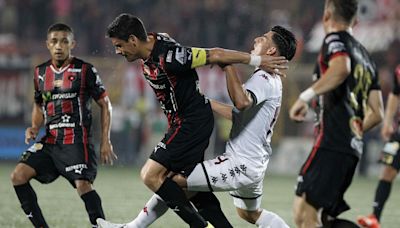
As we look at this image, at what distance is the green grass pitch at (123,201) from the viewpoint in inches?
356

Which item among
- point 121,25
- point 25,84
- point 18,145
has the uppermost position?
point 121,25

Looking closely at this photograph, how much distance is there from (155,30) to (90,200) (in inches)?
543

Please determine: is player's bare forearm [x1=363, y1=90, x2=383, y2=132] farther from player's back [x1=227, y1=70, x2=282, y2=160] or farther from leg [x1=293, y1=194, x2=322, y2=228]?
player's back [x1=227, y1=70, x2=282, y2=160]

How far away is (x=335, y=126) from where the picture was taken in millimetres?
5645

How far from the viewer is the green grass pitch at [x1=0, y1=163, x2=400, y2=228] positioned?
9.05m

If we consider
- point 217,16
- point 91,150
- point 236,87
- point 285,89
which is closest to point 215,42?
point 217,16

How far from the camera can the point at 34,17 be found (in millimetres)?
20734

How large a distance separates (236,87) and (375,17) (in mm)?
15260

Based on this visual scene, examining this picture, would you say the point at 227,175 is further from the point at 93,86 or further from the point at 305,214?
the point at 93,86

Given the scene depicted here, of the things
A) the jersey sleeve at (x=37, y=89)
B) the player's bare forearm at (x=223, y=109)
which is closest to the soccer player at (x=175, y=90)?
the player's bare forearm at (x=223, y=109)

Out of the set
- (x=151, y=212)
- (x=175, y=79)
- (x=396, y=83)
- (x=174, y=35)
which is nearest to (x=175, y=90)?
(x=175, y=79)

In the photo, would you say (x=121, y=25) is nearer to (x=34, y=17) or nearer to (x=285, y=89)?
(x=285, y=89)

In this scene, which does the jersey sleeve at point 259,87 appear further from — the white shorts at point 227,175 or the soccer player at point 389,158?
the soccer player at point 389,158

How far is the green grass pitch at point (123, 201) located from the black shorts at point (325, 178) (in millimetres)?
3287
